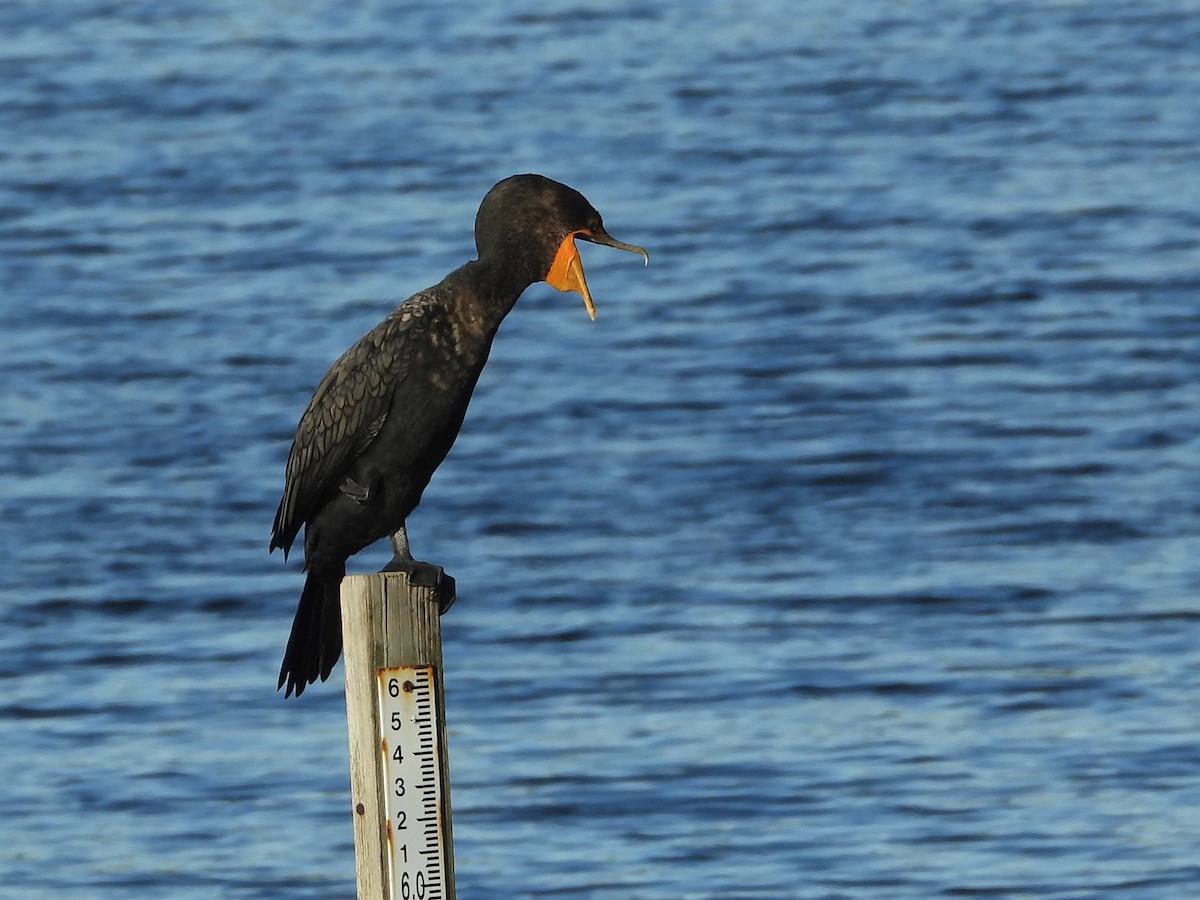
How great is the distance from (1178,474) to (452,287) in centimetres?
815

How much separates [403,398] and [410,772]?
848 mm

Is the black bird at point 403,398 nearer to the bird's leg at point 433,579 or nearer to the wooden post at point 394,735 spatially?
the bird's leg at point 433,579

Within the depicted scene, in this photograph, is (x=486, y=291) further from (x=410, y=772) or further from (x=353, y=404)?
(x=410, y=772)

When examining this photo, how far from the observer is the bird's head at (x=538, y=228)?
5.35 metres

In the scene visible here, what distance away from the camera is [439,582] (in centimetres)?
537

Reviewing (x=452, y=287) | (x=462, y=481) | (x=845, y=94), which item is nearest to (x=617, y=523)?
(x=462, y=481)

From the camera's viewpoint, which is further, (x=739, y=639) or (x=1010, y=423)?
(x=1010, y=423)

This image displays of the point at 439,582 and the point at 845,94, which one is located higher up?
the point at 845,94

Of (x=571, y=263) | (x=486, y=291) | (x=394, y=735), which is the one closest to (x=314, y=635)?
(x=394, y=735)

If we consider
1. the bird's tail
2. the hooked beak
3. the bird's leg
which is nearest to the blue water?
the bird's tail

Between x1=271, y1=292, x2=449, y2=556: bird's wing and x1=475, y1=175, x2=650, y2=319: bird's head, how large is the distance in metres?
0.24

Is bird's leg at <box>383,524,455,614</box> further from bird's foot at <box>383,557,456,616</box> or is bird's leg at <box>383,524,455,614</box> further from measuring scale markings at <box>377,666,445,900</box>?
measuring scale markings at <box>377,666,445,900</box>

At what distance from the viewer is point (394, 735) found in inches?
205

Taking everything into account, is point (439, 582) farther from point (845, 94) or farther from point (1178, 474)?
point (845, 94)
